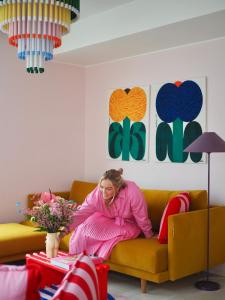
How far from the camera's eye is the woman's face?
4.45 m

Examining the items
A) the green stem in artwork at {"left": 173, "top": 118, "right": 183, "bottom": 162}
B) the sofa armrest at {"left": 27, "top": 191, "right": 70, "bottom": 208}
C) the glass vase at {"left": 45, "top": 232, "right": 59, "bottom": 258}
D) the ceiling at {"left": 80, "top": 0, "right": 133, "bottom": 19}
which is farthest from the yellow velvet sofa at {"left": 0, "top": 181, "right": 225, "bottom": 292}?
the ceiling at {"left": 80, "top": 0, "right": 133, "bottom": 19}

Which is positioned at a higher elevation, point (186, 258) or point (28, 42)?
point (28, 42)

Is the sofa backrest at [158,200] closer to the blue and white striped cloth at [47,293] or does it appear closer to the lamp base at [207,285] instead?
the lamp base at [207,285]

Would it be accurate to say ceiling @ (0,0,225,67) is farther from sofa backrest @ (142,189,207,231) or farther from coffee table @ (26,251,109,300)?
coffee table @ (26,251,109,300)

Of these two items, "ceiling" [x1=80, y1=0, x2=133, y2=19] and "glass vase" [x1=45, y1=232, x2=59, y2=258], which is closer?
"glass vase" [x1=45, y1=232, x2=59, y2=258]

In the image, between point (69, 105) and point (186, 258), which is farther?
point (69, 105)

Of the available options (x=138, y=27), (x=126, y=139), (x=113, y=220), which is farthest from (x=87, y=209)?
(x=138, y=27)

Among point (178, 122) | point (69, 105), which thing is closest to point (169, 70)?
point (178, 122)

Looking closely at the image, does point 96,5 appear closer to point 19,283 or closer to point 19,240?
point 19,240

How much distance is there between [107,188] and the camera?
4449 mm

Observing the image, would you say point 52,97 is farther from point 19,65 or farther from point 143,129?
point 143,129

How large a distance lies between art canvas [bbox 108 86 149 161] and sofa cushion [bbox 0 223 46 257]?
146cm

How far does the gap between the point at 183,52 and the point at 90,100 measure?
161 centimetres

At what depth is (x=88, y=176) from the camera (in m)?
6.20
